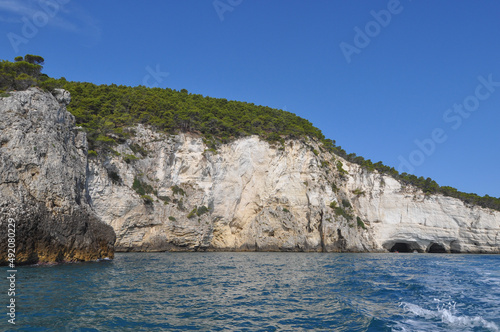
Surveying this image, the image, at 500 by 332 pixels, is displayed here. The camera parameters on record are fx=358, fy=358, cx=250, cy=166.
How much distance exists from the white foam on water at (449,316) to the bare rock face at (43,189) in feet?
68.8

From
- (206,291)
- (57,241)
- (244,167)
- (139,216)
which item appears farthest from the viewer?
(244,167)

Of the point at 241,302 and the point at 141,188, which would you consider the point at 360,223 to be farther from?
the point at 241,302

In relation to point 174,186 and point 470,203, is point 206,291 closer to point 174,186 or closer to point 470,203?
point 174,186

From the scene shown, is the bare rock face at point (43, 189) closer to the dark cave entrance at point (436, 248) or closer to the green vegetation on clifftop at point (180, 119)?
the green vegetation on clifftop at point (180, 119)

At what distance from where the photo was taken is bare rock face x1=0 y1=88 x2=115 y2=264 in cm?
2192

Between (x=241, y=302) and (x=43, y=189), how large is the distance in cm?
1783

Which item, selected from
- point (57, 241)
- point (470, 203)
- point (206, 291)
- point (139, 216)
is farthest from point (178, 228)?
point (470, 203)

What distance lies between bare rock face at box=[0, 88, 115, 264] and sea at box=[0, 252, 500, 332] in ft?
8.66

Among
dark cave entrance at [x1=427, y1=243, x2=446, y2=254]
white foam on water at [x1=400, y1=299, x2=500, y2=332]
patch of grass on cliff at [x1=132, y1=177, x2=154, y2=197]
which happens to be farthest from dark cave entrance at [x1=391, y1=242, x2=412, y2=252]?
white foam on water at [x1=400, y1=299, x2=500, y2=332]

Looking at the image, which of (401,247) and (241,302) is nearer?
(241,302)

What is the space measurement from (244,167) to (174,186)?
35.6 ft

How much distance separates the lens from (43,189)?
24.3 meters

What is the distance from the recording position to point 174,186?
4869 centimetres

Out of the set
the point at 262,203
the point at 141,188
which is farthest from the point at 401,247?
the point at 141,188
